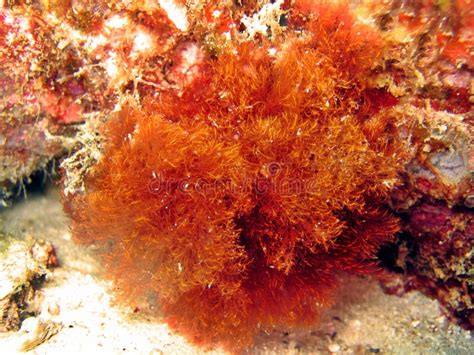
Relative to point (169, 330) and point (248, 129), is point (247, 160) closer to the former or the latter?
point (248, 129)

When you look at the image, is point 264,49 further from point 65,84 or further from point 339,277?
point 339,277

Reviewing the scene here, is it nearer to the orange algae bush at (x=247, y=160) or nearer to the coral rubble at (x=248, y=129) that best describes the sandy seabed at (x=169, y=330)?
the coral rubble at (x=248, y=129)

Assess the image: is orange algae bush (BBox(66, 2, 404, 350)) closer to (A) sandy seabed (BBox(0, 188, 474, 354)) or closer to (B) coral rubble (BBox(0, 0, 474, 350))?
(B) coral rubble (BBox(0, 0, 474, 350))

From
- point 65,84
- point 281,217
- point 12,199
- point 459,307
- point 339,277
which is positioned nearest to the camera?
point 281,217

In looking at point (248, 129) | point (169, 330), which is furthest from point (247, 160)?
point (169, 330)

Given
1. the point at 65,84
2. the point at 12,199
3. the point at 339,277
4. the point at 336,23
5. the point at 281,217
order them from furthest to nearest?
the point at 12,199 < the point at 339,277 < the point at 65,84 < the point at 281,217 < the point at 336,23

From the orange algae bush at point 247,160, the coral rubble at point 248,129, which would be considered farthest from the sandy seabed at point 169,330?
the orange algae bush at point 247,160

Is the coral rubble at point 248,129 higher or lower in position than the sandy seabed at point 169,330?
higher

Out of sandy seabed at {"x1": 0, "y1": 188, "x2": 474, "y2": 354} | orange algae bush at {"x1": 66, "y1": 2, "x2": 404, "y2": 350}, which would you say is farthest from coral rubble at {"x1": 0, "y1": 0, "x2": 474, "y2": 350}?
sandy seabed at {"x1": 0, "y1": 188, "x2": 474, "y2": 354}

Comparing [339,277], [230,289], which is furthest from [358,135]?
[339,277]
